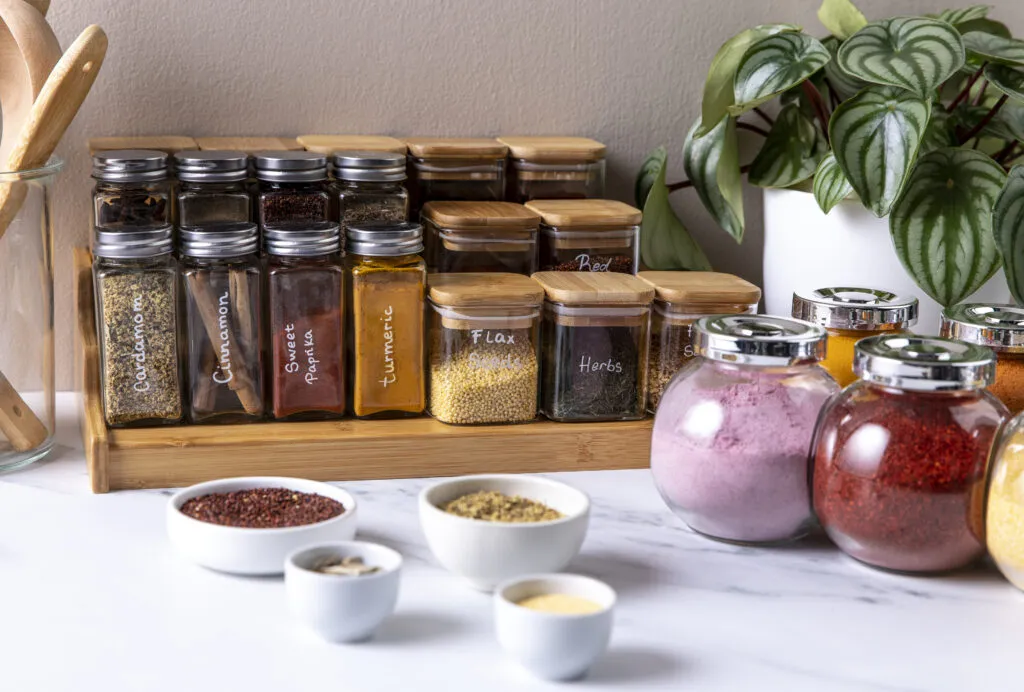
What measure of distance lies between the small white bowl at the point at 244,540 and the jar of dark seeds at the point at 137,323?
0.63ft

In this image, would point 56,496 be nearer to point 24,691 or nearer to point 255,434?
point 255,434

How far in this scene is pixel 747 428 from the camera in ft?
2.83

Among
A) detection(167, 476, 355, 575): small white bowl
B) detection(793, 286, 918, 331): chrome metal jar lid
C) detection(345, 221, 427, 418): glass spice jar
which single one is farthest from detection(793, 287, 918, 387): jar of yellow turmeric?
detection(167, 476, 355, 575): small white bowl

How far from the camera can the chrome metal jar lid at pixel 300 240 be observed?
3.29 feet

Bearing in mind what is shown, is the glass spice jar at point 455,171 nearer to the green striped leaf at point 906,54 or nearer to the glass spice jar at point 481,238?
the glass spice jar at point 481,238

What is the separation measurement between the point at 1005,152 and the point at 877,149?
9.9 inches

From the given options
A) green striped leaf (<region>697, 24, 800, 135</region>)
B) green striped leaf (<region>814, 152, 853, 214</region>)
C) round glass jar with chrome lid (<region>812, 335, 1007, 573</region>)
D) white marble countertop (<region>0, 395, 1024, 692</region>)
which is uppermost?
green striped leaf (<region>697, 24, 800, 135</region>)

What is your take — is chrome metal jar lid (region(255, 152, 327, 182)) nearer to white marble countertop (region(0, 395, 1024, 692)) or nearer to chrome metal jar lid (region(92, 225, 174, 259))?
chrome metal jar lid (region(92, 225, 174, 259))

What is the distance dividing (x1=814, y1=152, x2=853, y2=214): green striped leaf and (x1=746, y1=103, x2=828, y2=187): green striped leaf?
0.08 metres

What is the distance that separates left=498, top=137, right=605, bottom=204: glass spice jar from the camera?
121 centimetres

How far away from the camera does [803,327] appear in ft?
2.94

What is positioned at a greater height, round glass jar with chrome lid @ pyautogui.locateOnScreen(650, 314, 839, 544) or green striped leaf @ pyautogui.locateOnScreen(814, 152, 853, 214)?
green striped leaf @ pyautogui.locateOnScreen(814, 152, 853, 214)

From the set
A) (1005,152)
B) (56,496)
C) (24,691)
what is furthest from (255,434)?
(1005,152)

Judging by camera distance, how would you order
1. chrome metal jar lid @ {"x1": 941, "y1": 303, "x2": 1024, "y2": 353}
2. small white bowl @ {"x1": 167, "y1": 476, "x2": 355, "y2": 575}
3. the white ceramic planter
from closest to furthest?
small white bowl @ {"x1": 167, "y1": 476, "x2": 355, "y2": 575} → chrome metal jar lid @ {"x1": 941, "y1": 303, "x2": 1024, "y2": 353} → the white ceramic planter
